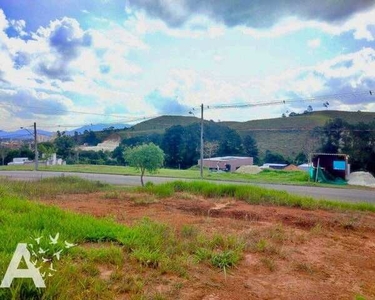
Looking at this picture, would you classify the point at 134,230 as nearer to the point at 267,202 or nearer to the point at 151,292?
the point at 151,292

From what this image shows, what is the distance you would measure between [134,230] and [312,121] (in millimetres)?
65702

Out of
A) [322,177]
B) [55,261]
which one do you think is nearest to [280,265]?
[55,261]

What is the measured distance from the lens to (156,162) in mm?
16031

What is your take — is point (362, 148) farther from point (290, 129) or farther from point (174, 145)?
point (290, 129)

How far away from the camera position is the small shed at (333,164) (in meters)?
23.9

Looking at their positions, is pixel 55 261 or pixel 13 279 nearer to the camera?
pixel 13 279

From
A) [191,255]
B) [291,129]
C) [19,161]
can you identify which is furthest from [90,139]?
[191,255]

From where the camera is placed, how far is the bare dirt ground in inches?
137

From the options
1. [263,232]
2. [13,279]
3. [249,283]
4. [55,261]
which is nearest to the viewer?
[13,279]

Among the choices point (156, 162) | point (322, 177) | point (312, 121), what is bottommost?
point (322, 177)

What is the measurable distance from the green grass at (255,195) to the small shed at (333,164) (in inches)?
576

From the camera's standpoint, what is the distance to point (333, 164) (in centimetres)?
2434

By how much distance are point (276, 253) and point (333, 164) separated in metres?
22.1

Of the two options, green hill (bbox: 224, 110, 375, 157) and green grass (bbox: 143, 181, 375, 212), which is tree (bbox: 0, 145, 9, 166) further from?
green grass (bbox: 143, 181, 375, 212)
